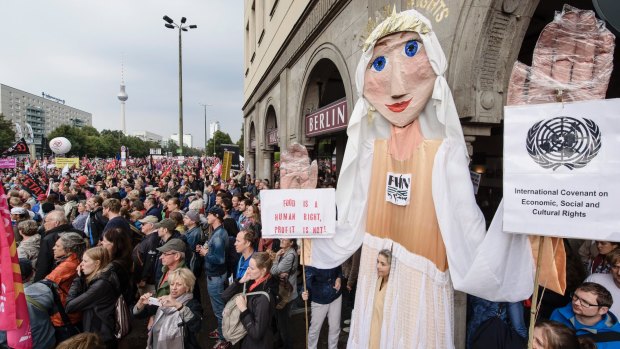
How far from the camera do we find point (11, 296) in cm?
201

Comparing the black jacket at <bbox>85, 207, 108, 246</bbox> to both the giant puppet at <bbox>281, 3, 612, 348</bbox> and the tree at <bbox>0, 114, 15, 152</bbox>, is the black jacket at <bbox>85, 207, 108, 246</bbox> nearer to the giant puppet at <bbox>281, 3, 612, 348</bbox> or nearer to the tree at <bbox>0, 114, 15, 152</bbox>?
the giant puppet at <bbox>281, 3, 612, 348</bbox>

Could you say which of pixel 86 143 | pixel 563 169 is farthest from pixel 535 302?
pixel 86 143

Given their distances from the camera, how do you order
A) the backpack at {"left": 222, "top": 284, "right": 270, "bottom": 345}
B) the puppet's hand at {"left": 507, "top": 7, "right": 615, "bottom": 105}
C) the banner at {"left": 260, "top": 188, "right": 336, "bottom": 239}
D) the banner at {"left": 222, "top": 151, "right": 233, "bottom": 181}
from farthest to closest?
the banner at {"left": 222, "top": 151, "right": 233, "bottom": 181}
the banner at {"left": 260, "top": 188, "right": 336, "bottom": 239}
the backpack at {"left": 222, "top": 284, "right": 270, "bottom": 345}
the puppet's hand at {"left": 507, "top": 7, "right": 615, "bottom": 105}

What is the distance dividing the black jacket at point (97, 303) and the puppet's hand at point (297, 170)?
6.23 feet

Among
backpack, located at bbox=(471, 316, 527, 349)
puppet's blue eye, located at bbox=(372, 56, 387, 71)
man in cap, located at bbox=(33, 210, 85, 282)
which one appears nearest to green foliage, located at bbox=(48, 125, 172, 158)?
man in cap, located at bbox=(33, 210, 85, 282)

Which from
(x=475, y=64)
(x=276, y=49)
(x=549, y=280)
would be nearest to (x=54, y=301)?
(x=549, y=280)

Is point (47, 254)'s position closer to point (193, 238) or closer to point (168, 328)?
point (193, 238)

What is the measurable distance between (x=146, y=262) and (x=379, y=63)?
3702 millimetres

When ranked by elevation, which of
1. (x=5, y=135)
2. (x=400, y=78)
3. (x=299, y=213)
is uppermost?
(x=5, y=135)

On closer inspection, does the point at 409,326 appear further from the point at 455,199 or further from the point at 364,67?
the point at 364,67

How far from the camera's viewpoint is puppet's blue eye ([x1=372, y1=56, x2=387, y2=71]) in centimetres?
292

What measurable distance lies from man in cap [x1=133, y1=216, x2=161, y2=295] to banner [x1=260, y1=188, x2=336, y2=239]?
2040mm

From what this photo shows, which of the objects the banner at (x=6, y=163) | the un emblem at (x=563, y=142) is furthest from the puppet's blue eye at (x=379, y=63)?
the banner at (x=6, y=163)

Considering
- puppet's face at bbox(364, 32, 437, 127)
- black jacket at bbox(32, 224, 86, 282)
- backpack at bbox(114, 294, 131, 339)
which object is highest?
puppet's face at bbox(364, 32, 437, 127)
